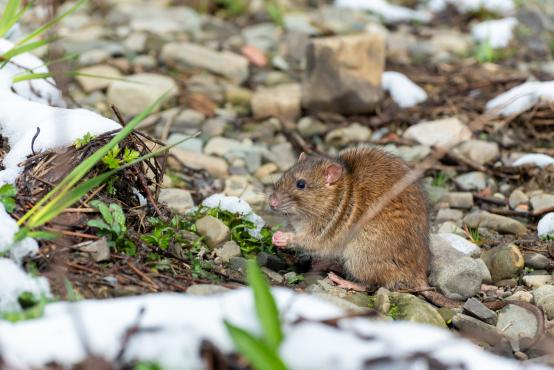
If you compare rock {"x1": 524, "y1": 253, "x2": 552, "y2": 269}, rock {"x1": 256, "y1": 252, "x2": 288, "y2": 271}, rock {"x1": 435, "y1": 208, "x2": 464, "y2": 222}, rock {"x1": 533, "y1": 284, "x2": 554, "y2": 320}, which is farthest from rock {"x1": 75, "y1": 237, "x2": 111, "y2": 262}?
rock {"x1": 435, "y1": 208, "x2": 464, "y2": 222}

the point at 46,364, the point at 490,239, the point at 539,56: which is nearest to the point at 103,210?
the point at 46,364

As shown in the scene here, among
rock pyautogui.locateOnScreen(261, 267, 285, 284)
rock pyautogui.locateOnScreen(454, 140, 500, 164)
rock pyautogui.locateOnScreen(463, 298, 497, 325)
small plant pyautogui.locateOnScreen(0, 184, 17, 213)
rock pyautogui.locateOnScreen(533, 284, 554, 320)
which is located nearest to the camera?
small plant pyautogui.locateOnScreen(0, 184, 17, 213)

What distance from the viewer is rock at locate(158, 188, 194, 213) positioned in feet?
19.6

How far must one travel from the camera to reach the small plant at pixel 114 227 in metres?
4.20

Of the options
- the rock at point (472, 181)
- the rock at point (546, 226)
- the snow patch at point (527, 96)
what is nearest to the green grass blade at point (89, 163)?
the rock at point (546, 226)

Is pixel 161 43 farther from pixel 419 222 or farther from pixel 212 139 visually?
pixel 419 222

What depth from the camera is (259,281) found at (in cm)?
302

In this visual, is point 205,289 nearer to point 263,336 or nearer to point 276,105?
point 263,336

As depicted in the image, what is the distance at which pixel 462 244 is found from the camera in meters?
5.63

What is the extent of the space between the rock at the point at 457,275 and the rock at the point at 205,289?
1727 mm

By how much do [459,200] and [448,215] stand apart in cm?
28

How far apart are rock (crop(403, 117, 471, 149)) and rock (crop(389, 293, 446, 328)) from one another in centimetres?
306

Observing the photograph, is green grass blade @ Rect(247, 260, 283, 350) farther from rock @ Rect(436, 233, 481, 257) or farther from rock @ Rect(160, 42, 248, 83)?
rock @ Rect(160, 42, 248, 83)

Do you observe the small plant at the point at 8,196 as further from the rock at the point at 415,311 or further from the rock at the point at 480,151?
the rock at the point at 480,151
